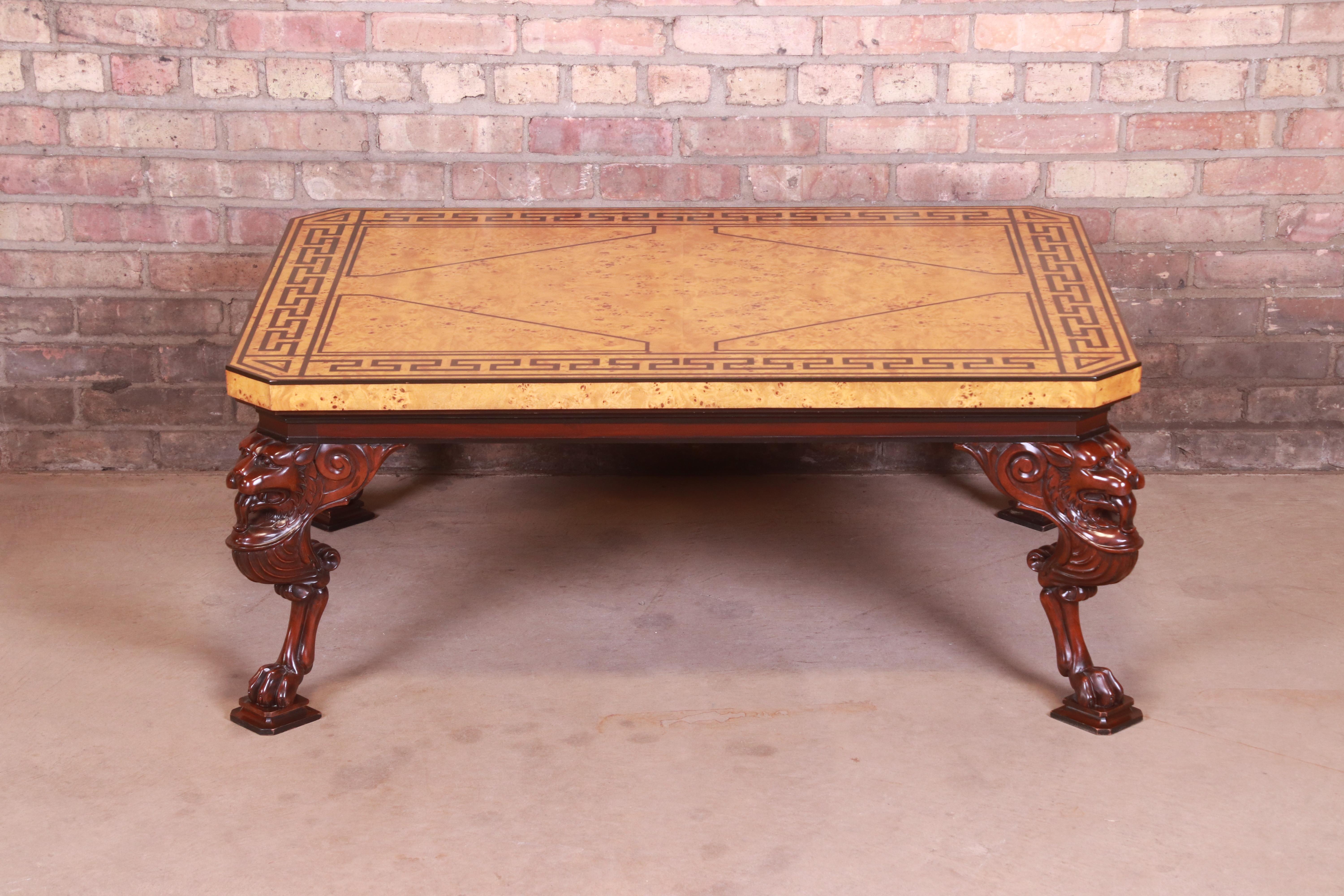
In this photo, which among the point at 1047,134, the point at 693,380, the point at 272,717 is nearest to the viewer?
the point at 693,380

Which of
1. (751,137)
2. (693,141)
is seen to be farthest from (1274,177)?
(693,141)

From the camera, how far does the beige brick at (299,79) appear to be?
367 cm

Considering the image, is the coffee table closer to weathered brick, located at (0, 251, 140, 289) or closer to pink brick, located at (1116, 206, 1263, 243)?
pink brick, located at (1116, 206, 1263, 243)

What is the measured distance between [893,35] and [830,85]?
0.22m

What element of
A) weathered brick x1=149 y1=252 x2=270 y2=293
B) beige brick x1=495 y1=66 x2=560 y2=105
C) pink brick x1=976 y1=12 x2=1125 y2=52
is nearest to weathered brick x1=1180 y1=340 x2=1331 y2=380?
pink brick x1=976 y1=12 x2=1125 y2=52

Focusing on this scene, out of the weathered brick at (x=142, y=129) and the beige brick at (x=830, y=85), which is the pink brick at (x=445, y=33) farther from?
the beige brick at (x=830, y=85)

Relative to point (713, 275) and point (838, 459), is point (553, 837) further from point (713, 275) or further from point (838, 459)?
point (838, 459)

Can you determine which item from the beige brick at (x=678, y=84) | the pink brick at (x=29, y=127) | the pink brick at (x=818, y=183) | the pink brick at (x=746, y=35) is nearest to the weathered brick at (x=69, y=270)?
the pink brick at (x=29, y=127)

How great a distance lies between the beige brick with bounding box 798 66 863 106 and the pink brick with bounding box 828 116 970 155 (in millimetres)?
56

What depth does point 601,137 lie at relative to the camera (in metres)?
3.72

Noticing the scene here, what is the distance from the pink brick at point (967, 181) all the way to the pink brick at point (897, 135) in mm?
51

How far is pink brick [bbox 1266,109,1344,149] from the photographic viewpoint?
12.1 ft

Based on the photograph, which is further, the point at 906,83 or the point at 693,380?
the point at 906,83

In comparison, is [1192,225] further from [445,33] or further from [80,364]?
[80,364]
